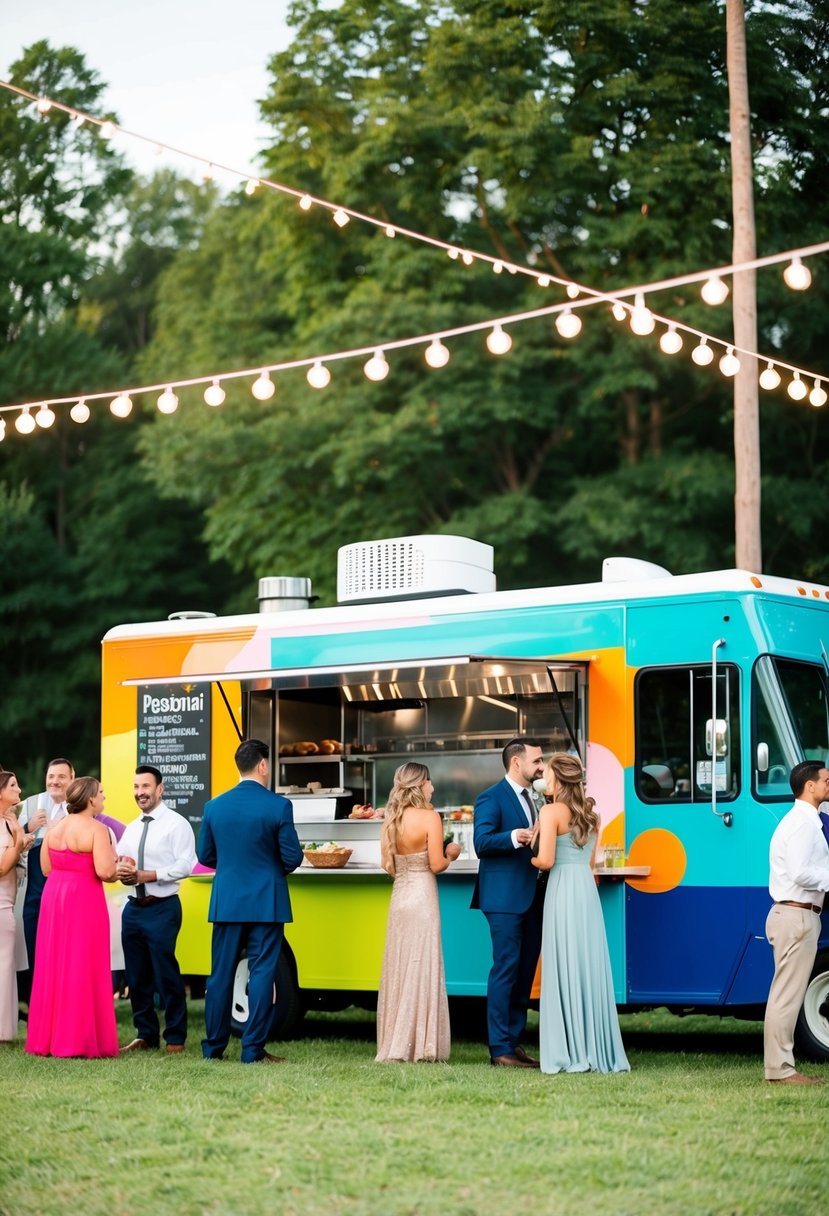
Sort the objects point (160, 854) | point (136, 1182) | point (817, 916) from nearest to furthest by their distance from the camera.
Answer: point (136, 1182) → point (817, 916) → point (160, 854)

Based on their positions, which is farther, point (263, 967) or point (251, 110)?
point (251, 110)

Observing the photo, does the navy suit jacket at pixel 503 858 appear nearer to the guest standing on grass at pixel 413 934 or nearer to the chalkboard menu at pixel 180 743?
the guest standing on grass at pixel 413 934

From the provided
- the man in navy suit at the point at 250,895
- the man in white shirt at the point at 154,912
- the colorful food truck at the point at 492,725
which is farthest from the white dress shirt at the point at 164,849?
the colorful food truck at the point at 492,725

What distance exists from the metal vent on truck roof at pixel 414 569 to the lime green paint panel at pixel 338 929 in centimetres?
199

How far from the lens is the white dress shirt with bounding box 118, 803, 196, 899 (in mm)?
10273

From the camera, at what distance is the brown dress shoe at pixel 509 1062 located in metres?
9.45

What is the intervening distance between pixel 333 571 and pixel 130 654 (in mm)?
9878

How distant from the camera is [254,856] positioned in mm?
9625

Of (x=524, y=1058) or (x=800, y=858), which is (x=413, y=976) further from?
(x=800, y=858)

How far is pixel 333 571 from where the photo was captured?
2236cm

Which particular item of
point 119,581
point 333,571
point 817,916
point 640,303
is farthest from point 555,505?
point 817,916

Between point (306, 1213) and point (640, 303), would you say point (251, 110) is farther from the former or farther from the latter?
point (306, 1213)

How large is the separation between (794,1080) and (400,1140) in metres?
2.55

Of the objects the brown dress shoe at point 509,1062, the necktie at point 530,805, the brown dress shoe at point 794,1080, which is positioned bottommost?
the brown dress shoe at point 509,1062
